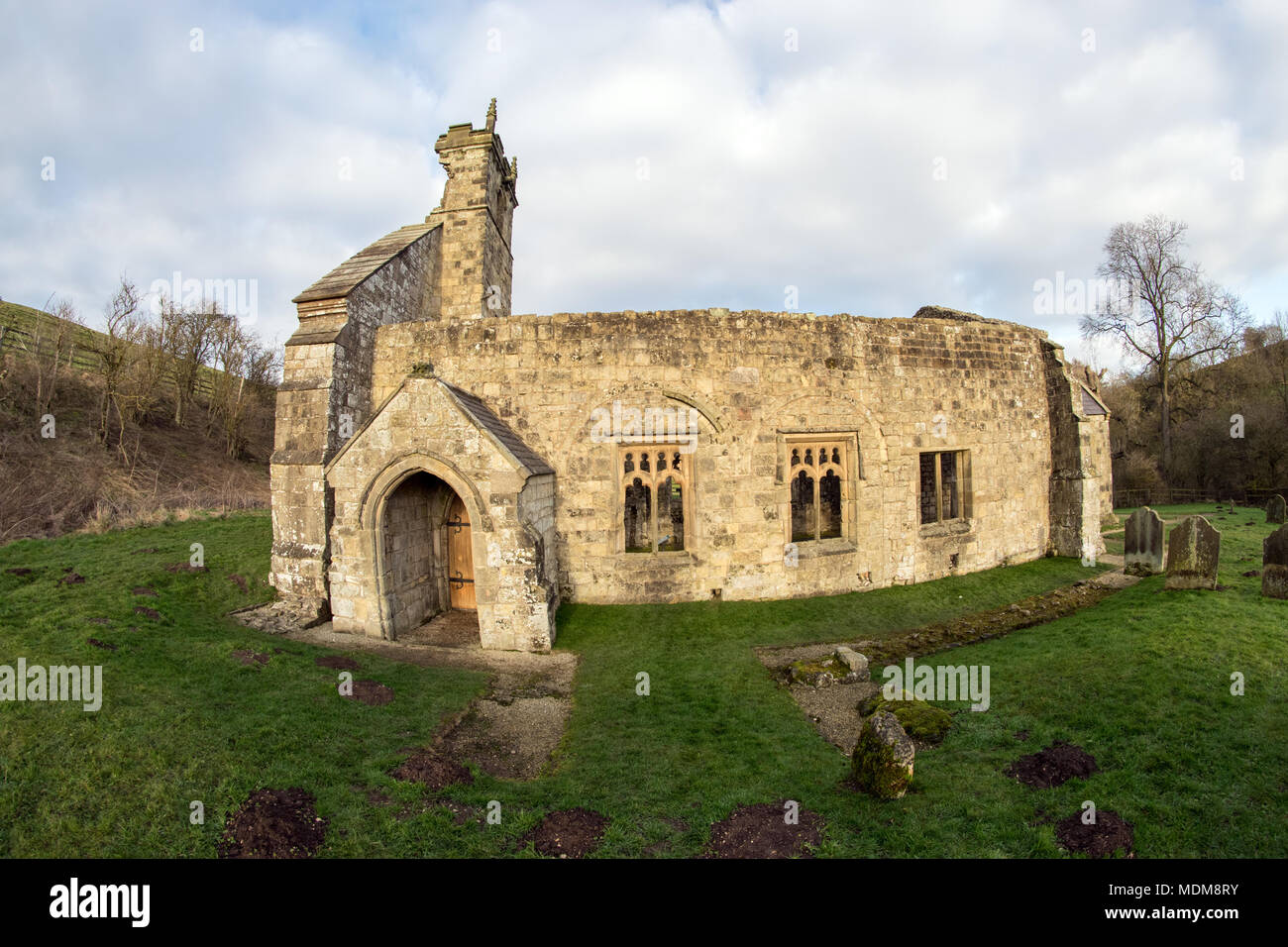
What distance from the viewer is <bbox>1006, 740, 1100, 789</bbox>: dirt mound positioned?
479 cm

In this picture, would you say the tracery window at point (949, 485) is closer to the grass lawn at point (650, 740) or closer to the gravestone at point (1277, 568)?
the grass lawn at point (650, 740)

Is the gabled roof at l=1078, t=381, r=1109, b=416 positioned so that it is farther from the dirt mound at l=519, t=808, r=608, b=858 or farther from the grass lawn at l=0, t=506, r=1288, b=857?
the dirt mound at l=519, t=808, r=608, b=858

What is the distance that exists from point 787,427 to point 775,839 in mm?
8303

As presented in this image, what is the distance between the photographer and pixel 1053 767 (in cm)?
493

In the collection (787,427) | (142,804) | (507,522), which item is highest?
(787,427)

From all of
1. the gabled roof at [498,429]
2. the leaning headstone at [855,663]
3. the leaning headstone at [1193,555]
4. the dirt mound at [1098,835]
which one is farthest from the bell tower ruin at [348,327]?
the leaning headstone at [1193,555]

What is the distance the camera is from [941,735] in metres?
5.94

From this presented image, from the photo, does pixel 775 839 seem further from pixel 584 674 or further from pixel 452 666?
pixel 452 666

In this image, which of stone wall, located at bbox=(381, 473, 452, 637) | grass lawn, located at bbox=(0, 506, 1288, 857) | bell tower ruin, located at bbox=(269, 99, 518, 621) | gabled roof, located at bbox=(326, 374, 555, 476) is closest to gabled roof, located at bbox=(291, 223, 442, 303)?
bell tower ruin, located at bbox=(269, 99, 518, 621)

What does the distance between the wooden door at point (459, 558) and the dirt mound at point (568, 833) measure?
24.3 ft

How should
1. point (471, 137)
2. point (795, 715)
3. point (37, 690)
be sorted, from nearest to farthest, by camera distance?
point (37, 690), point (795, 715), point (471, 137)

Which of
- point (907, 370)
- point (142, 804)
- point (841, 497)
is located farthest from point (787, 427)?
point (142, 804)

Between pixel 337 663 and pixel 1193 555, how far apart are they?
1444cm

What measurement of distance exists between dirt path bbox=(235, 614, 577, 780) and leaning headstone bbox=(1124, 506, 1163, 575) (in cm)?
1309
